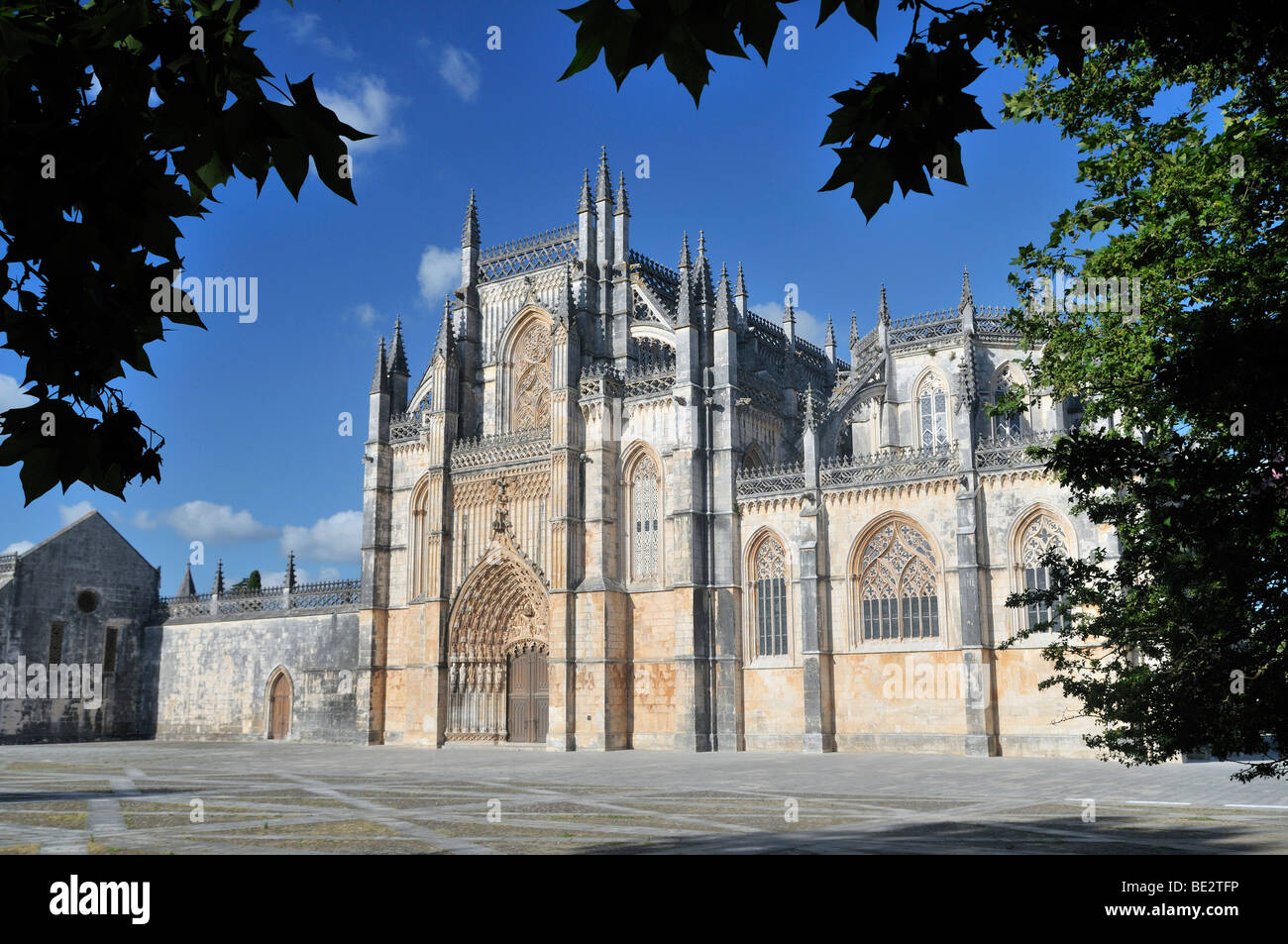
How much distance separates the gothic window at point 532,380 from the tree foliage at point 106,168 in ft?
124

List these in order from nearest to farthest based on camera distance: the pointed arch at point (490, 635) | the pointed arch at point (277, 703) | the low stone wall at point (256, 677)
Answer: the pointed arch at point (490, 635) < the low stone wall at point (256, 677) < the pointed arch at point (277, 703)

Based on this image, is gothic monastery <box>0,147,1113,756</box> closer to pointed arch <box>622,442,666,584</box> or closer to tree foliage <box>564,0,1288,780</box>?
pointed arch <box>622,442,666,584</box>

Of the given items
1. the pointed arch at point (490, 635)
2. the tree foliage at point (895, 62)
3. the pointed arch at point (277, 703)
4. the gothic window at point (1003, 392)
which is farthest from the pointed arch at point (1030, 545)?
the pointed arch at point (277, 703)

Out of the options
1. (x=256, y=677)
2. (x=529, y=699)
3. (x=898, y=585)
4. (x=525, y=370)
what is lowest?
(x=529, y=699)

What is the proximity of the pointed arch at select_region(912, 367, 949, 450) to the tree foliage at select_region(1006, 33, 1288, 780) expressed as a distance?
89.2 ft

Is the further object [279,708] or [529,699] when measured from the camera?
[279,708]

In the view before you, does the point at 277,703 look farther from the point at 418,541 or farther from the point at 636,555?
the point at 636,555

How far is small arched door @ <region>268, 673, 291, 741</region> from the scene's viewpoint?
44469mm

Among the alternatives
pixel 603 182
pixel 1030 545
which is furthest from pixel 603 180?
pixel 1030 545

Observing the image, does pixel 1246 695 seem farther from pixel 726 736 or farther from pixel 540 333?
pixel 540 333

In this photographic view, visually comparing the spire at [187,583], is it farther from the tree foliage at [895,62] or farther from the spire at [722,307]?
the tree foliage at [895,62]

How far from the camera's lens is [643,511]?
121 feet

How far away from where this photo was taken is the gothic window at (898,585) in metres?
32.2

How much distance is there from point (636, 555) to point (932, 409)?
42.2 feet
